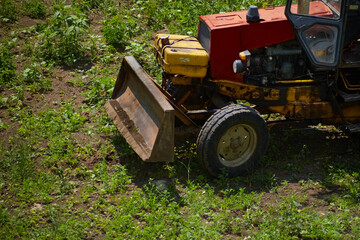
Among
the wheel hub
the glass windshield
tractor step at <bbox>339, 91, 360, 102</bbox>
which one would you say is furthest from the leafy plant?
tractor step at <bbox>339, 91, 360, 102</bbox>

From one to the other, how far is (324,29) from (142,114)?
2.54m

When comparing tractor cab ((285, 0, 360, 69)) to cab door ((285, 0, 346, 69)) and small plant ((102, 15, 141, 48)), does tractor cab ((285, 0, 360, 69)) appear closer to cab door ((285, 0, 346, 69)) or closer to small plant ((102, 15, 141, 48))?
cab door ((285, 0, 346, 69))

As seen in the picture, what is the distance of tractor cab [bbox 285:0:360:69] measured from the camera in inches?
284

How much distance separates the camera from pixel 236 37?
7.33 metres

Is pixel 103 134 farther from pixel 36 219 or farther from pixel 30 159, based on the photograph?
pixel 36 219

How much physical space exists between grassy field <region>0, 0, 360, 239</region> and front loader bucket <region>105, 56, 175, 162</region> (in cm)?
37

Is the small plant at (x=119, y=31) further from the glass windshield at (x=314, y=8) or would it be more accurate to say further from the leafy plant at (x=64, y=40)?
the glass windshield at (x=314, y=8)

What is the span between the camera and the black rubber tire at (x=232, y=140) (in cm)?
697

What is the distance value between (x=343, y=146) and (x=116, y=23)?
4.76 meters

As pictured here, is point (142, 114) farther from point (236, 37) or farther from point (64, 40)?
point (64, 40)

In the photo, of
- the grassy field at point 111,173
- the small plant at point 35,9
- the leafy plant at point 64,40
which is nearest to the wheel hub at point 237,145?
the grassy field at point 111,173

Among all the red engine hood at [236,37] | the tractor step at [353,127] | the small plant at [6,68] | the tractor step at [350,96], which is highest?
the red engine hood at [236,37]

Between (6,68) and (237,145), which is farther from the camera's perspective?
(6,68)

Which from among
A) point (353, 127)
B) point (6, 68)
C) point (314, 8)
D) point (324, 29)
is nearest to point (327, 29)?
point (324, 29)
